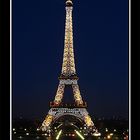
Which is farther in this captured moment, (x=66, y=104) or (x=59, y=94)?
(x=66, y=104)

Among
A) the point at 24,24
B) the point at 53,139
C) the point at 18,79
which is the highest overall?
the point at 24,24

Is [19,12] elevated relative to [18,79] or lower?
elevated
